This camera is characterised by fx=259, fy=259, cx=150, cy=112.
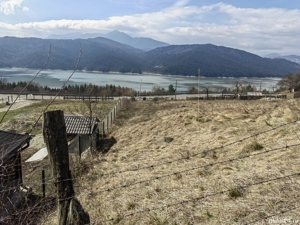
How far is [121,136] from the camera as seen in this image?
14.4m

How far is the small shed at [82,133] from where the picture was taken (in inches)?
544

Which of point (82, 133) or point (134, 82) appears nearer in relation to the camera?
point (82, 133)

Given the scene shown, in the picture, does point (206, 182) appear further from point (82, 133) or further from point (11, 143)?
point (82, 133)

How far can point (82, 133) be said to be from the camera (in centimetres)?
1378

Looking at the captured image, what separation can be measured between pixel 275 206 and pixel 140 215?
2.18 meters

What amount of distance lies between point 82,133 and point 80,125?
0.71m

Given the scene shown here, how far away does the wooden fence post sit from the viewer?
8.36ft

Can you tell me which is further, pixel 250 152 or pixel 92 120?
pixel 92 120

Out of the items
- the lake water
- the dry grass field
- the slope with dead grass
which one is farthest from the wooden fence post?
the lake water

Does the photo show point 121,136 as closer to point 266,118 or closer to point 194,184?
point 266,118

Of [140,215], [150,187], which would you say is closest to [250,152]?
[150,187]

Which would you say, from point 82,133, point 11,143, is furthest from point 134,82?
point 11,143

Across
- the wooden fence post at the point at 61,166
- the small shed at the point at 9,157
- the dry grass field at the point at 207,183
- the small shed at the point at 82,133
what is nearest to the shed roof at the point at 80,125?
the small shed at the point at 82,133

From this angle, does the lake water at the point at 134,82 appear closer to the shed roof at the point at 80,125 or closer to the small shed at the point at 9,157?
the shed roof at the point at 80,125
